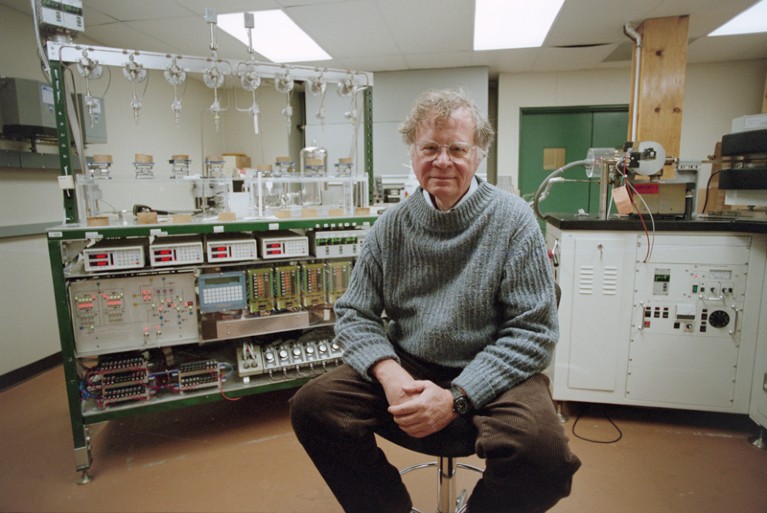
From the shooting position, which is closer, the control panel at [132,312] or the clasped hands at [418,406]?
the clasped hands at [418,406]

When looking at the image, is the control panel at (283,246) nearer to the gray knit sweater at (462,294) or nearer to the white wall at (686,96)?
the gray knit sweater at (462,294)

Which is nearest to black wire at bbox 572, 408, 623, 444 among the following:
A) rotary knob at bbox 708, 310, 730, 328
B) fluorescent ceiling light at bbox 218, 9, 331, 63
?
rotary knob at bbox 708, 310, 730, 328

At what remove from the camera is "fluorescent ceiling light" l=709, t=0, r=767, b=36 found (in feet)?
11.2

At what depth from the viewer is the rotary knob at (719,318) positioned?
77.0 inches

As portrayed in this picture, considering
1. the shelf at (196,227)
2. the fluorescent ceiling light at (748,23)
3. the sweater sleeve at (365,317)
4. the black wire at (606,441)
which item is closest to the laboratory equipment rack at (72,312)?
the shelf at (196,227)

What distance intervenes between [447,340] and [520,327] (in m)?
0.19

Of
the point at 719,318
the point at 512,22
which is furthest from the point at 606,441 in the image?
the point at 512,22

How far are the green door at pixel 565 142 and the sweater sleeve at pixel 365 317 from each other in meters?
4.39

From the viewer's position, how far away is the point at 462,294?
1125 mm

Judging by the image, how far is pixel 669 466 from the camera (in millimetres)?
1789

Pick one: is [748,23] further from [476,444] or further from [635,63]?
[476,444]

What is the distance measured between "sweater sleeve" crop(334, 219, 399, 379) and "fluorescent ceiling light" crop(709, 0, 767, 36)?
3.99 metres

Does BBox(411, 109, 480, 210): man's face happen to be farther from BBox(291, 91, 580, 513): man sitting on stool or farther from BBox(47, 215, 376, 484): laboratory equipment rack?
BBox(47, 215, 376, 484): laboratory equipment rack

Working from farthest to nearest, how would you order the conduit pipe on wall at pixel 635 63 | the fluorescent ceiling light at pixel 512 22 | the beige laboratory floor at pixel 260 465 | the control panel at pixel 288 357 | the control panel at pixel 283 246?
1. the conduit pipe on wall at pixel 635 63
2. the fluorescent ceiling light at pixel 512 22
3. the control panel at pixel 288 357
4. the control panel at pixel 283 246
5. the beige laboratory floor at pixel 260 465
